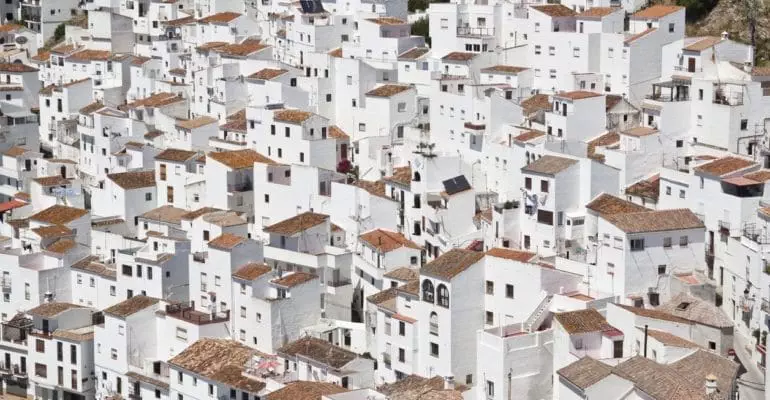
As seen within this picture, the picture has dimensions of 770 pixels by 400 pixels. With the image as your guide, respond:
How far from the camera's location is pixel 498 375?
143 feet

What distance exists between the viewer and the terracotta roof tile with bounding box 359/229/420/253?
51.6m

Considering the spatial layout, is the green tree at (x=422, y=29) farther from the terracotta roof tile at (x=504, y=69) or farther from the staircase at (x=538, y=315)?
the staircase at (x=538, y=315)

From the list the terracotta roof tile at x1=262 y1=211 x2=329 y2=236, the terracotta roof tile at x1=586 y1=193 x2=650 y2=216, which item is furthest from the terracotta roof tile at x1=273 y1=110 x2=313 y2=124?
the terracotta roof tile at x1=586 y1=193 x2=650 y2=216

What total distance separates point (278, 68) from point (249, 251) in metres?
14.6

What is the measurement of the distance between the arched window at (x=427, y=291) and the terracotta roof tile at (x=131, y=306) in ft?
31.8

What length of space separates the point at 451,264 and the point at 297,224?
798 cm

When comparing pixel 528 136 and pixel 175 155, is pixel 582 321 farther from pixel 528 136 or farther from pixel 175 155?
pixel 175 155

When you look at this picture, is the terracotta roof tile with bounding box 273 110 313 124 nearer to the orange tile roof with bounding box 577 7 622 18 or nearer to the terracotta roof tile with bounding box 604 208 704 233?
the orange tile roof with bounding box 577 7 622 18

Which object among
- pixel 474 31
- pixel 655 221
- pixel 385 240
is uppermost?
pixel 474 31

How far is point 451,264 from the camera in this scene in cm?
4659

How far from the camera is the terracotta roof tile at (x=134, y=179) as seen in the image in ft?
198

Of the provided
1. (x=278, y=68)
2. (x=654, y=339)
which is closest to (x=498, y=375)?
(x=654, y=339)

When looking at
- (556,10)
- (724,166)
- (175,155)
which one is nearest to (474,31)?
(556,10)

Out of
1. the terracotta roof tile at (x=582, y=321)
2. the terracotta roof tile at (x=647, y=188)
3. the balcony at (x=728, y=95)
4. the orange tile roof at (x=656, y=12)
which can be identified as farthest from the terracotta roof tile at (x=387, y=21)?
the terracotta roof tile at (x=582, y=321)
